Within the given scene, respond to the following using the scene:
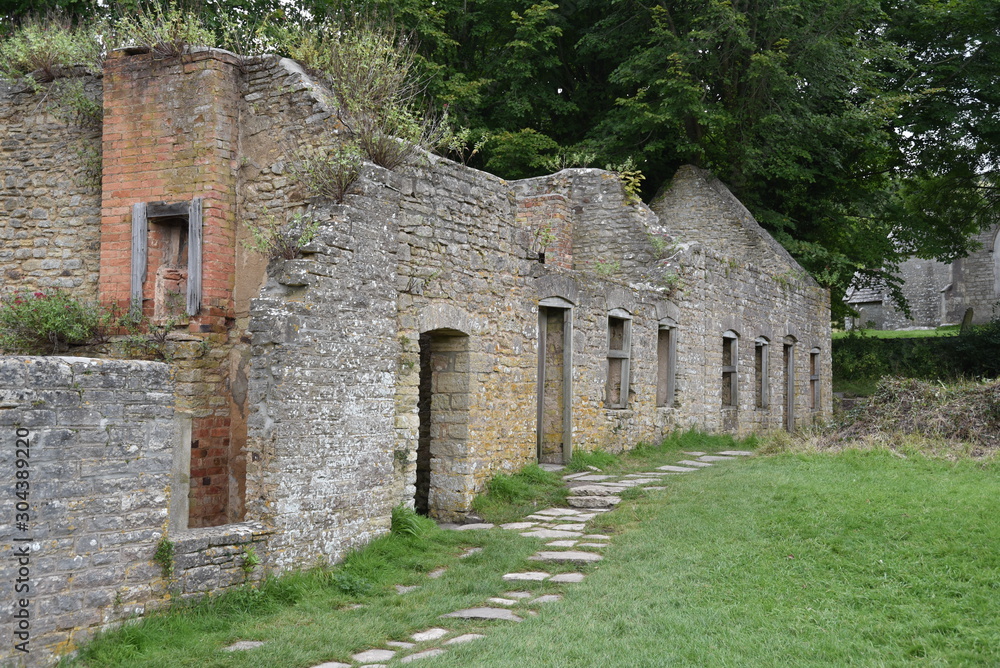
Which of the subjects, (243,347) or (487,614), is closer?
(487,614)

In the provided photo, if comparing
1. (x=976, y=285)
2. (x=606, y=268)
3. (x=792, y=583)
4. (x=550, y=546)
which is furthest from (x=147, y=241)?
(x=976, y=285)

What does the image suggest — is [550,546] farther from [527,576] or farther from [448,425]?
[448,425]

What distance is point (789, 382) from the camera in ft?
66.7

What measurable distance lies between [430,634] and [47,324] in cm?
512

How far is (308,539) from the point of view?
6934 millimetres

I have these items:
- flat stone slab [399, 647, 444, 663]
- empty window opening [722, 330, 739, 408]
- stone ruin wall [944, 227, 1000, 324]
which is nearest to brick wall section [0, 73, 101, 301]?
flat stone slab [399, 647, 444, 663]

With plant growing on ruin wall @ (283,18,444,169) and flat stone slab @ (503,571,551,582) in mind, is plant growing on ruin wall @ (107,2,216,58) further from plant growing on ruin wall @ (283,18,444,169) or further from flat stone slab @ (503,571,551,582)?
flat stone slab @ (503,571,551,582)

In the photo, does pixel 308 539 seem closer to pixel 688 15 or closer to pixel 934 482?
pixel 934 482

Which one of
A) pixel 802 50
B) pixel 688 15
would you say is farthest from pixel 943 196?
pixel 688 15

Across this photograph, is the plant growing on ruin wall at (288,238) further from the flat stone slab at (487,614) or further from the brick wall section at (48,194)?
the flat stone slab at (487,614)

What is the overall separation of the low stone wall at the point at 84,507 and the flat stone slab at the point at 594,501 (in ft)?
16.3

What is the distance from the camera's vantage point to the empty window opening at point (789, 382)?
20.2 metres

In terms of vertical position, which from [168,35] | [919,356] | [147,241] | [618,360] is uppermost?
[168,35]

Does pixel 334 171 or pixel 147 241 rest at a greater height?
pixel 334 171
